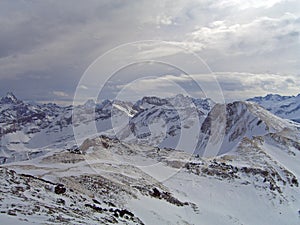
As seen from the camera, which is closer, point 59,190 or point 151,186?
point 59,190

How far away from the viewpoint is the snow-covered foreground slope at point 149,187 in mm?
34312

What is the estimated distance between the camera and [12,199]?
30.3 m

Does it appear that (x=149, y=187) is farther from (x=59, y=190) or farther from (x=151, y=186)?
(x=59, y=190)

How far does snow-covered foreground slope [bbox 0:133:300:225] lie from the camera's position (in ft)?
113

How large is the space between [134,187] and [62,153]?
2035 cm

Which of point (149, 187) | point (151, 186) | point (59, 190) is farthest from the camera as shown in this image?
point (151, 186)

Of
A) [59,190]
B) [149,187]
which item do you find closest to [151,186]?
[149,187]

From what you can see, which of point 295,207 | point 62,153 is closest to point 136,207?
point 62,153

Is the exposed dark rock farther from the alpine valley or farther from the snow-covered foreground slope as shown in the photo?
the snow-covered foreground slope

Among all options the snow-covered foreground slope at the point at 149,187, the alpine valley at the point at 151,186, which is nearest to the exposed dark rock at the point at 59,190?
the alpine valley at the point at 151,186

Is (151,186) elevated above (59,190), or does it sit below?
below

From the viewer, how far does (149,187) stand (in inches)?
2211

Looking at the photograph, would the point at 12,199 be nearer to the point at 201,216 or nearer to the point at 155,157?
the point at 201,216

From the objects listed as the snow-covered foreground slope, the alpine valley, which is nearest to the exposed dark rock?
the alpine valley
